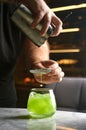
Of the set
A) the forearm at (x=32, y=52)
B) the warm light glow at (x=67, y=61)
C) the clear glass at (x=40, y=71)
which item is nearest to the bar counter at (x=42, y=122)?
the clear glass at (x=40, y=71)

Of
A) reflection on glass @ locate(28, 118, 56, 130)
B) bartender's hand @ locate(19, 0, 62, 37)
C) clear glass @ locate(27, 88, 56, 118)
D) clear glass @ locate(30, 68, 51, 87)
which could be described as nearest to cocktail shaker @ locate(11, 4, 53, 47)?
bartender's hand @ locate(19, 0, 62, 37)

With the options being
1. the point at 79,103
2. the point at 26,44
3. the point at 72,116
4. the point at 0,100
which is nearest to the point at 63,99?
the point at 79,103

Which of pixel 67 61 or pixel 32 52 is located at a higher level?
pixel 32 52

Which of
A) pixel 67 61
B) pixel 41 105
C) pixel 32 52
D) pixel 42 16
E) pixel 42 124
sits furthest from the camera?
pixel 67 61

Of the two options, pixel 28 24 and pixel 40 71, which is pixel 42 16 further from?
pixel 40 71

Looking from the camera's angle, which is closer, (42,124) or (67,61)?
(42,124)

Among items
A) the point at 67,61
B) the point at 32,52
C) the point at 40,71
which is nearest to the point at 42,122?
the point at 40,71

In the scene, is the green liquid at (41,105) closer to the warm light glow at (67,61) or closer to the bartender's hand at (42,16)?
the bartender's hand at (42,16)
